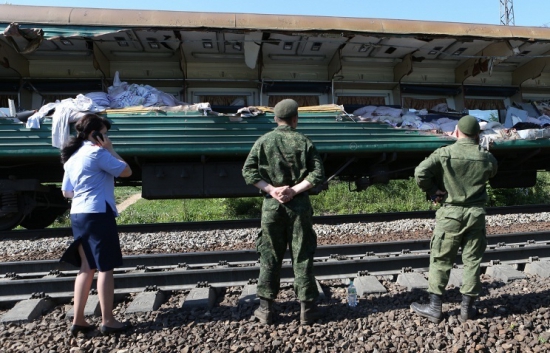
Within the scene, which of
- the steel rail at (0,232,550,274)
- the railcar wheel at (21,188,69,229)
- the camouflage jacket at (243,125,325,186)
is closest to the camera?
the camouflage jacket at (243,125,325,186)

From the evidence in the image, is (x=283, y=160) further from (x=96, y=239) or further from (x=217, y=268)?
(x=217, y=268)

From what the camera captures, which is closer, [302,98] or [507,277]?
[507,277]

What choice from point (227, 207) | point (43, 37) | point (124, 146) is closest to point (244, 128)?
point (124, 146)

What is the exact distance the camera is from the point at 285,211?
2799mm

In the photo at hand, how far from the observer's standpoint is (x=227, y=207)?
1165 centimetres

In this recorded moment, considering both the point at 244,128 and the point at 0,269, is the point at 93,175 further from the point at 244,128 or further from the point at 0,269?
the point at 244,128

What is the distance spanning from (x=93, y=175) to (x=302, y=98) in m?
5.37

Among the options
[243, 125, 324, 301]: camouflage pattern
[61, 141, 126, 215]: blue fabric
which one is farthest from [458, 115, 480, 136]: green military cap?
[61, 141, 126, 215]: blue fabric

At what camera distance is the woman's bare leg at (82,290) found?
8.59 ft

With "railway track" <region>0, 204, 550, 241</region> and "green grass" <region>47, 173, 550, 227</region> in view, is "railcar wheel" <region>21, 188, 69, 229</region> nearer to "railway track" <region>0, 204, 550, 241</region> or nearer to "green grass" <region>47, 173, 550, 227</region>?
"railway track" <region>0, 204, 550, 241</region>

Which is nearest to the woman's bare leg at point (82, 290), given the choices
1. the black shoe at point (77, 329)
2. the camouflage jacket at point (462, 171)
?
the black shoe at point (77, 329)

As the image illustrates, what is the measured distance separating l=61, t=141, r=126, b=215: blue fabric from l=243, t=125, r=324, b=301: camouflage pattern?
959 millimetres

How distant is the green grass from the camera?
34.5ft

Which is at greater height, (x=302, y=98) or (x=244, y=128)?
(x=302, y=98)
